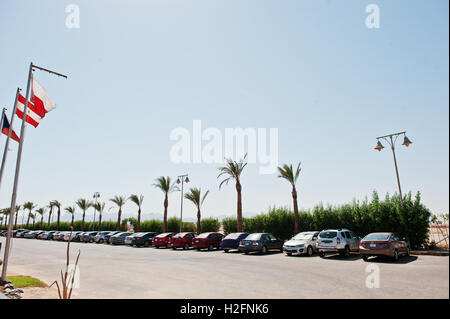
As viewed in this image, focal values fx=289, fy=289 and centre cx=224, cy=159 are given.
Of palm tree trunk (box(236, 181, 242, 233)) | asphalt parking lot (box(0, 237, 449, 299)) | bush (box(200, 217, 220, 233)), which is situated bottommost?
asphalt parking lot (box(0, 237, 449, 299))

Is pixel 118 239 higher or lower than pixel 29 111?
lower

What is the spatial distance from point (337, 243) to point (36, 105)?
16719mm

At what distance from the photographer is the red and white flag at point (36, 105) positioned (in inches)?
425

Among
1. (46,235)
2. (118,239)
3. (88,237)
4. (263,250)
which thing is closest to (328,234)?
(263,250)

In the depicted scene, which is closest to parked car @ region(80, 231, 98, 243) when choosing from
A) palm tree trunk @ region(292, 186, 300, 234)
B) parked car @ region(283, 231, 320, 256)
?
palm tree trunk @ region(292, 186, 300, 234)

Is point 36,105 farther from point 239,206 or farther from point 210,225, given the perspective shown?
point 210,225

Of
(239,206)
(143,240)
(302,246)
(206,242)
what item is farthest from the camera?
(239,206)

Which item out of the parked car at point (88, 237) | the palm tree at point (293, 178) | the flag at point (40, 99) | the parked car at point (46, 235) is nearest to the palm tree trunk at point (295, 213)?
the palm tree at point (293, 178)

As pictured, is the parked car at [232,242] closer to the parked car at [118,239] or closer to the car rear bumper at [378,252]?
the car rear bumper at [378,252]

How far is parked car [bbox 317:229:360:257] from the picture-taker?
1716 cm

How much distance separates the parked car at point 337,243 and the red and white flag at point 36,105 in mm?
15987

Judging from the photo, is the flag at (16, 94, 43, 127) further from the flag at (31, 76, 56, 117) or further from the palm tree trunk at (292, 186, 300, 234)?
the palm tree trunk at (292, 186, 300, 234)

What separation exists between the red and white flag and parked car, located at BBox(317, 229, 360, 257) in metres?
16.0

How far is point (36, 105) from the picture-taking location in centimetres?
1088
